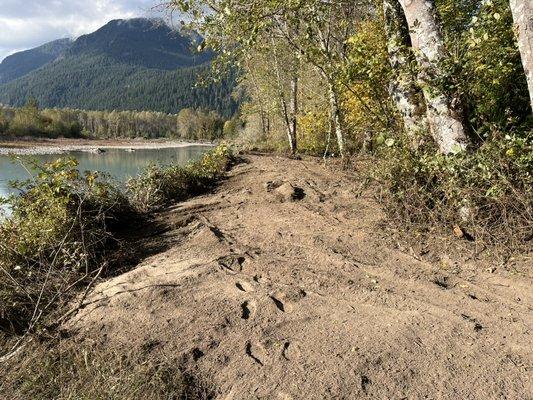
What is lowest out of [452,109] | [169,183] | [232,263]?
[232,263]

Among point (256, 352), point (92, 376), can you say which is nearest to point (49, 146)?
point (92, 376)

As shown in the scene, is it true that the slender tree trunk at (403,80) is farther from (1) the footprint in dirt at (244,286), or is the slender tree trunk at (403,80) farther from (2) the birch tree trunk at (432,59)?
(1) the footprint in dirt at (244,286)

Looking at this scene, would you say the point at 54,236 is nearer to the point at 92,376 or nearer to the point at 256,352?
the point at 92,376

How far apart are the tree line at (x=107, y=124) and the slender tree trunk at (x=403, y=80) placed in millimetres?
72941

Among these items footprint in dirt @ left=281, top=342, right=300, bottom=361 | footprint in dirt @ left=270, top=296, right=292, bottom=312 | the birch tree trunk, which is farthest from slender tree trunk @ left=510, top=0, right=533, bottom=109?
footprint in dirt @ left=281, top=342, right=300, bottom=361

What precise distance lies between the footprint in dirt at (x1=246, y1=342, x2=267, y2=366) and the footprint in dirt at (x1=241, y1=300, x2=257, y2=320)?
0.36 meters

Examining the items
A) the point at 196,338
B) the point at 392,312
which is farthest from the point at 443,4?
the point at 196,338

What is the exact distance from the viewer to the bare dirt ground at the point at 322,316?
9.89 feet

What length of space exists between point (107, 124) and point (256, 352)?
380ft

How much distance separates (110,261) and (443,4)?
6.85 m

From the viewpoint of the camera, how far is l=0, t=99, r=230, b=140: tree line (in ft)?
237

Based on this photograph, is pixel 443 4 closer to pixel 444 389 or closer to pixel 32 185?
pixel 444 389

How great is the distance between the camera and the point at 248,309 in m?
3.85

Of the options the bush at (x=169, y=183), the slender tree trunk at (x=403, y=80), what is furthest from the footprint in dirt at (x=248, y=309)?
the bush at (x=169, y=183)
